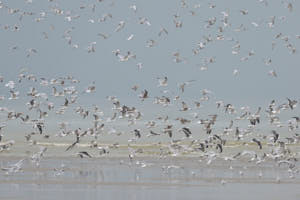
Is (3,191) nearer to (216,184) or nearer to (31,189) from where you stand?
(31,189)

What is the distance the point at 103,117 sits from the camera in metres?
55.7

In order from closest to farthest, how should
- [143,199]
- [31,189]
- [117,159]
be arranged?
1. [143,199]
2. [31,189]
3. [117,159]

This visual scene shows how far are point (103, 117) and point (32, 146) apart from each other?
55.7ft

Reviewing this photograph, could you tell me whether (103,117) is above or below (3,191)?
above

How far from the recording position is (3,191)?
1001 inches

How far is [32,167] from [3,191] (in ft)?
19.8

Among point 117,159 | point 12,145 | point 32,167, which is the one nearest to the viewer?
point 32,167

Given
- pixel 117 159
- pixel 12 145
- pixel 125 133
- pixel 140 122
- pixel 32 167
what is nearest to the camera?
pixel 32 167

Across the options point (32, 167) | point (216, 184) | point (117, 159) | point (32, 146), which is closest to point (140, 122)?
point (32, 146)

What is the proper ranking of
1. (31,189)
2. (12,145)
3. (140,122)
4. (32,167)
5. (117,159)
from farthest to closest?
(140,122) < (12,145) < (117,159) < (32,167) < (31,189)

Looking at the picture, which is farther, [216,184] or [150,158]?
[150,158]

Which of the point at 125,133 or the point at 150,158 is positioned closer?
the point at 150,158

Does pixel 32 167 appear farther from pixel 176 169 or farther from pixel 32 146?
pixel 32 146

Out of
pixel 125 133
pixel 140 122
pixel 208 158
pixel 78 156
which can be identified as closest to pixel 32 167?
pixel 78 156
